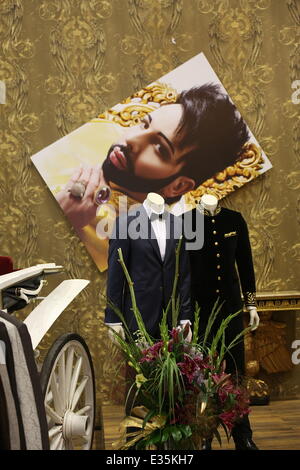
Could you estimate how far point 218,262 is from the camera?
11.8 feet

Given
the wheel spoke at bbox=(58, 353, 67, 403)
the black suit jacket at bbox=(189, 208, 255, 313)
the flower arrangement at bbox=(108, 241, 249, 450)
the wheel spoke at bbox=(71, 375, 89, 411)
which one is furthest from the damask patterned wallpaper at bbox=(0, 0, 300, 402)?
the flower arrangement at bbox=(108, 241, 249, 450)

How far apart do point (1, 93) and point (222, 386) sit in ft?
9.67

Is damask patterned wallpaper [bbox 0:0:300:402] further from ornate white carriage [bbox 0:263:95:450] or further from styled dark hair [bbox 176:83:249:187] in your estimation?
ornate white carriage [bbox 0:263:95:450]

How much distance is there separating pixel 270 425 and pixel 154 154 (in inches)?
71.2

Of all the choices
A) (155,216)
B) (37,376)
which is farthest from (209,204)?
(37,376)

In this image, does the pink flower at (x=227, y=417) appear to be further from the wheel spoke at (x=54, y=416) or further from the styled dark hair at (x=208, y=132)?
the styled dark hair at (x=208, y=132)

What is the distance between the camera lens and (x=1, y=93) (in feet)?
14.6

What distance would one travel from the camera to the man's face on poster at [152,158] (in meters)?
4.51

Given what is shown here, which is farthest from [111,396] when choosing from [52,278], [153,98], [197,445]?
[197,445]

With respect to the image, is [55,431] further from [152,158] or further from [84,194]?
[152,158]

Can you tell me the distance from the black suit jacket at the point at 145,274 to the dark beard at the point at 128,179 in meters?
1.17

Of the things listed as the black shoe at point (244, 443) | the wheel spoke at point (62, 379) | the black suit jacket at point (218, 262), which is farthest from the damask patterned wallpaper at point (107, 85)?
the wheel spoke at point (62, 379)

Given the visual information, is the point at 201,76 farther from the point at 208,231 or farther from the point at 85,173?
the point at 208,231

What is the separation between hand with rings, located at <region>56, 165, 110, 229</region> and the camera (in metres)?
4.49
